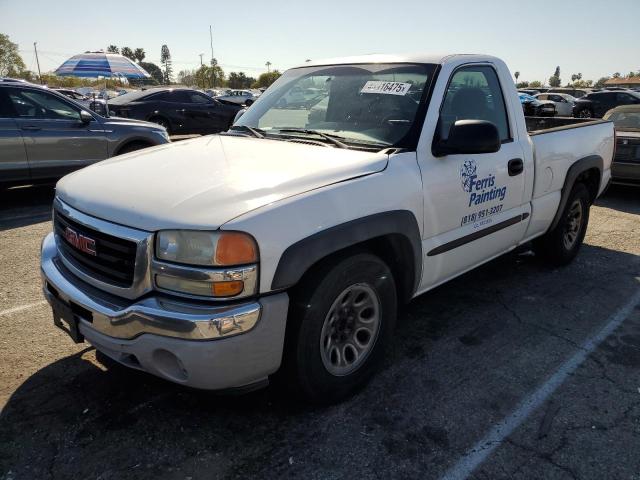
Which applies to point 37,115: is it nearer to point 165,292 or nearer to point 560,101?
point 165,292

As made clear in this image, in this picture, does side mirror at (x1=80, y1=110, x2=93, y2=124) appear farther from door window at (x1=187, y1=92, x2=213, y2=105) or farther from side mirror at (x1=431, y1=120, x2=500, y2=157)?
door window at (x1=187, y1=92, x2=213, y2=105)

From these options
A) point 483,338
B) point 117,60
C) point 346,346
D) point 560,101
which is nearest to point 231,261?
point 346,346

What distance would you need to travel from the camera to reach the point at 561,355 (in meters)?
3.33

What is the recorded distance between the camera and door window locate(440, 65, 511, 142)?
3.31 meters

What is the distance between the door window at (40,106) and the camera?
6.92m

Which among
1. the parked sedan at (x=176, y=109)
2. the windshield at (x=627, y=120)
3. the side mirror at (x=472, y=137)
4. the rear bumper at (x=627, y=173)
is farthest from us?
the parked sedan at (x=176, y=109)

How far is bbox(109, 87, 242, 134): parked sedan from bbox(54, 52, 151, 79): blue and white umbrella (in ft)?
2.77

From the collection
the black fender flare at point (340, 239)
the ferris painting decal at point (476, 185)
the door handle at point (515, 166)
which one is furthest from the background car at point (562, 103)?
the black fender flare at point (340, 239)

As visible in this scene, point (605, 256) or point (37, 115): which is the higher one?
point (37, 115)

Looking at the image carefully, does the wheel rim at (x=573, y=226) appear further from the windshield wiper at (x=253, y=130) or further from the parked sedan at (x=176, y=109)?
the parked sedan at (x=176, y=109)

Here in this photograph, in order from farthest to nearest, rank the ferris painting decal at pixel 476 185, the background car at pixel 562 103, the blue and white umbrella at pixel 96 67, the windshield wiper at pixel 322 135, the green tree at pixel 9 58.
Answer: the green tree at pixel 9 58
the background car at pixel 562 103
the blue and white umbrella at pixel 96 67
the ferris painting decal at pixel 476 185
the windshield wiper at pixel 322 135

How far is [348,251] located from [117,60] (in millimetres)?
14998

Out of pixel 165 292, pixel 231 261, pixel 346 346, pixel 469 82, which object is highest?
pixel 469 82

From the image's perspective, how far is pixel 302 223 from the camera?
2277 mm
